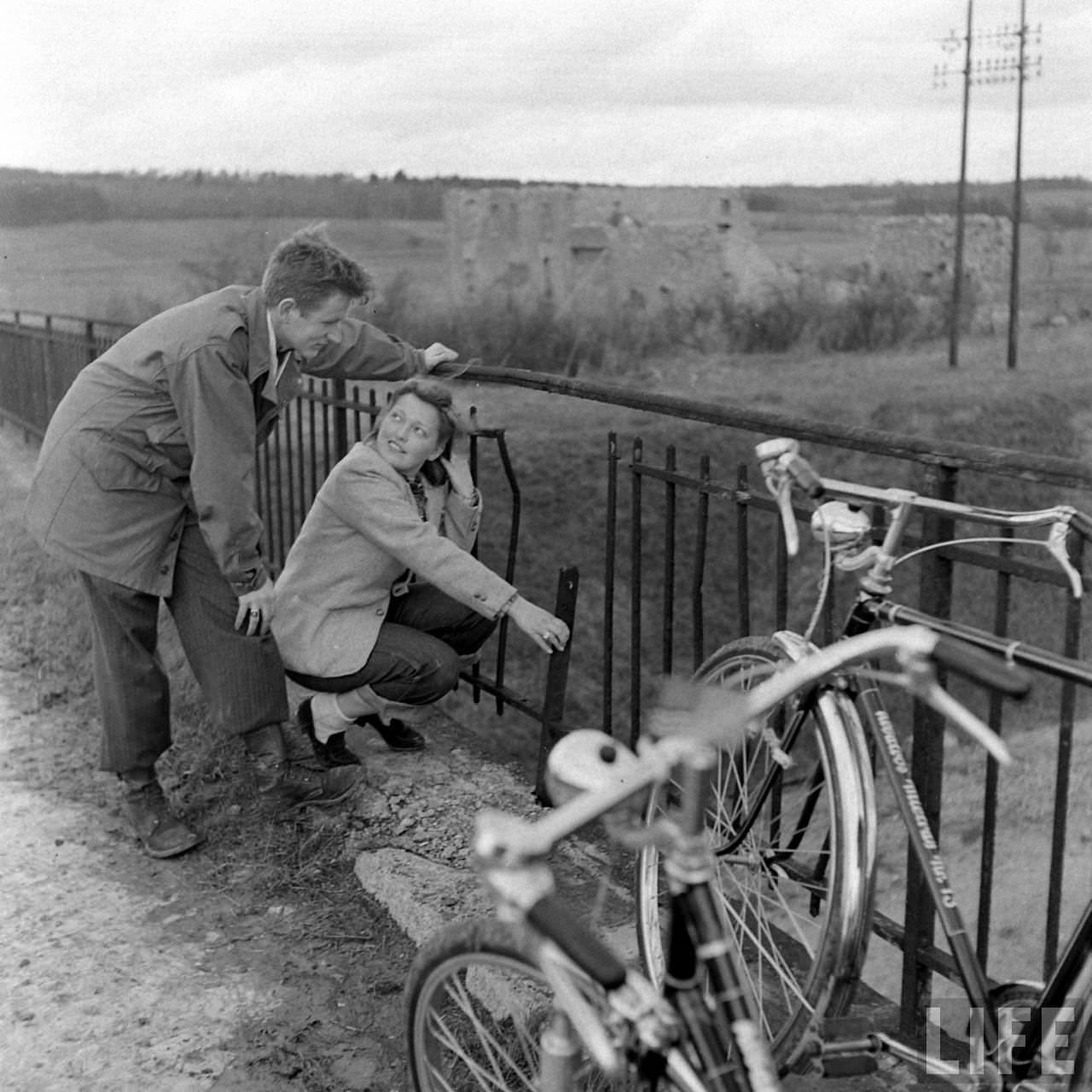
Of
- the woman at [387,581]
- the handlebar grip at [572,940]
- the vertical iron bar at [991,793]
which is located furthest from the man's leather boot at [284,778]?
the handlebar grip at [572,940]

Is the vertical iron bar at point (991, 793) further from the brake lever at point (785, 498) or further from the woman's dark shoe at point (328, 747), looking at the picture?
the woman's dark shoe at point (328, 747)

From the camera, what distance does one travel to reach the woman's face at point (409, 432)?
144 inches

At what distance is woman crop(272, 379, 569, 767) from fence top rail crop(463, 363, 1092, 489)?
442 millimetres

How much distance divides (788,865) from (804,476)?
0.96 meters

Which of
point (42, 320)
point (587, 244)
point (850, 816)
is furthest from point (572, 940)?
point (587, 244)

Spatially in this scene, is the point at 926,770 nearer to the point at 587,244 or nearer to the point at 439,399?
the point at 439,399

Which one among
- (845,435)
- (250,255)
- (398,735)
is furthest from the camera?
(250,255)

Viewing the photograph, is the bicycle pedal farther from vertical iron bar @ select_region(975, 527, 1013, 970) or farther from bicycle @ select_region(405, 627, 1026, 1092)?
vertical iron bar @ select_region(975, 527, 1013, 970)

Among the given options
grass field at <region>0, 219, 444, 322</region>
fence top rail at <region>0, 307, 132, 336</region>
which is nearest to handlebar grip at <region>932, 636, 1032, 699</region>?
fence top rail at <region>0, 307, 132, 336</region>

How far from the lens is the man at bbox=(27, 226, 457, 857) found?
11.2ft

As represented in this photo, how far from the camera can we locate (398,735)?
4.26m

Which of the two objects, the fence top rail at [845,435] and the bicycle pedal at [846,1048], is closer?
the bicycle pedal at [846,1048]

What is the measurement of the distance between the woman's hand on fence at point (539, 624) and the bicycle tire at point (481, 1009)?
0.86 metres

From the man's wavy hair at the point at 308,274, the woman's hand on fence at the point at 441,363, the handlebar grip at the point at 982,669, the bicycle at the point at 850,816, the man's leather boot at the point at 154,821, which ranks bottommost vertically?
the man's leather boot at the point at 154,821
